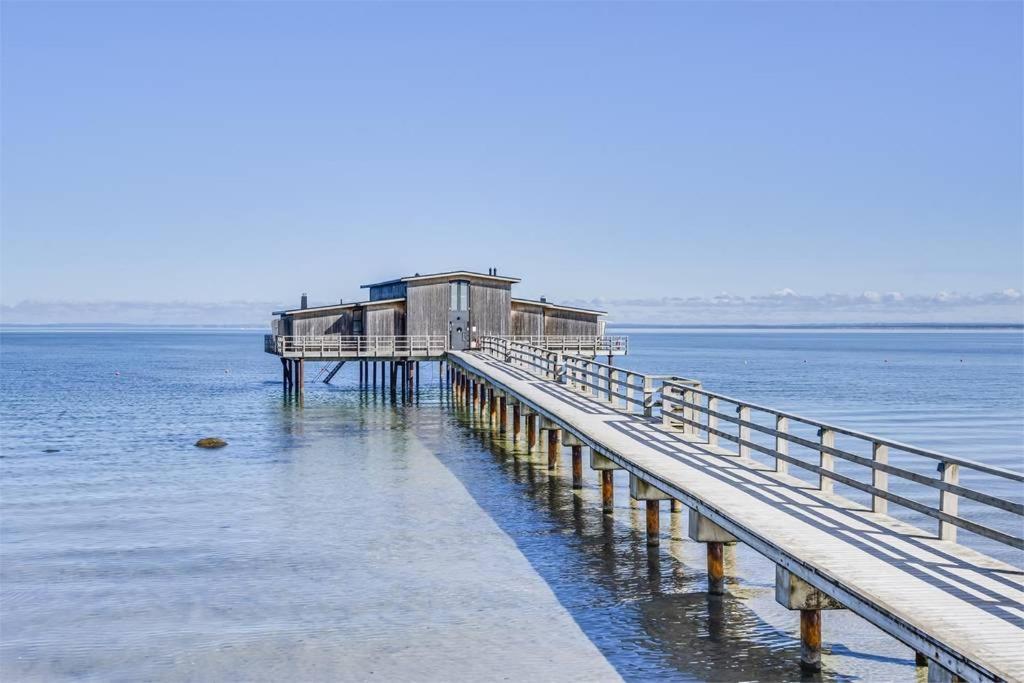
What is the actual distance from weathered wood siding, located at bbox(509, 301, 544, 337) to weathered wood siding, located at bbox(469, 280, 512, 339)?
831mm

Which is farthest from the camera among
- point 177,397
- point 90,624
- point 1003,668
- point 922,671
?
point 177,397

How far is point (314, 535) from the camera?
892 inches

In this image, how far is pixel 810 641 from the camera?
13.3 m

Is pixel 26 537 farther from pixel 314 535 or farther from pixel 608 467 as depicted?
pixel 608 467

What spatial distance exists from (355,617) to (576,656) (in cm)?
390

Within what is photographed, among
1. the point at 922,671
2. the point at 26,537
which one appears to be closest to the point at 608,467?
the point at 922,671

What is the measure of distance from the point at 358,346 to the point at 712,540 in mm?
41130

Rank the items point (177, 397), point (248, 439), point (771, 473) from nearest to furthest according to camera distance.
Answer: point (771, 473) < point (248, 439) < point (177, 397)

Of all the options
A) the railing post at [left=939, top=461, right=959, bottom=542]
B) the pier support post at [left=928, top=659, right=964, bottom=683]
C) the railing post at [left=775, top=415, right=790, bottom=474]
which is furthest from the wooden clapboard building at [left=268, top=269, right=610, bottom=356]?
the pier support post at [left=928, top=659, right=964, bottom=683]

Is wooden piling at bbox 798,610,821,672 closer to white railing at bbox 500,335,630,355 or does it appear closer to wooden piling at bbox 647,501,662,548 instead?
wooden piling at bbox 647,501,662,548

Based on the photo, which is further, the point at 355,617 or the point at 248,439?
the point at 248,439

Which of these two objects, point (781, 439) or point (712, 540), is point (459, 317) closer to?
point (781, 439)

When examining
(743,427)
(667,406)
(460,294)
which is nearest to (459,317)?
(460,294)

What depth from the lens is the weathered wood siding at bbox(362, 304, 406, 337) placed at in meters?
56.2
